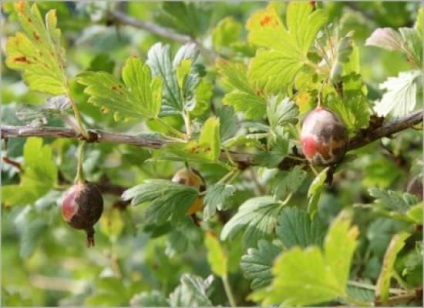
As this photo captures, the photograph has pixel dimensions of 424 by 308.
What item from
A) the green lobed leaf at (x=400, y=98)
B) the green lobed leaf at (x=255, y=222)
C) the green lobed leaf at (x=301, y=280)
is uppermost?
the green lobed leaf at (x=400, y=98)

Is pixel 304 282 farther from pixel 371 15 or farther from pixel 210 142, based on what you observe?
pixel 371 15

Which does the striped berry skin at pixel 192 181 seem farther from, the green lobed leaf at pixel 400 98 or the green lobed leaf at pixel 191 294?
the green lobed leaf at pixel 400 98

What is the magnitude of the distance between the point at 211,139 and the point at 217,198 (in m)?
0.09

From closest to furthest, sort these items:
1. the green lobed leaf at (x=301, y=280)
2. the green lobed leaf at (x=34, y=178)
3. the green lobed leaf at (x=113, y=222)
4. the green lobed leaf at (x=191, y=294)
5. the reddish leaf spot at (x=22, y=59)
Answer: the green lobed leaf at (x=301, y=280), the reddish leaf spot at (x=22, y=59), the green lobed leaf at (x=191, y=294), the green lobed leaf at (x=34, y=178), the green lobed leaf at (x=113, y=222)

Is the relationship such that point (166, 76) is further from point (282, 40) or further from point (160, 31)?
point (160, 31)

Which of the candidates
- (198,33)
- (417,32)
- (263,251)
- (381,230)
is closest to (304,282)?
(263,251)

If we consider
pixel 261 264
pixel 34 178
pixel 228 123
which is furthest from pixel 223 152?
pixel 34 178

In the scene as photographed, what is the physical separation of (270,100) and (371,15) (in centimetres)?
75

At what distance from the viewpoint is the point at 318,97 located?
95 cm

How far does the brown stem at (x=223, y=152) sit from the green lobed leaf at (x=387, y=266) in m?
0.17

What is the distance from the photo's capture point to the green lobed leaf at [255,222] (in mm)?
1020

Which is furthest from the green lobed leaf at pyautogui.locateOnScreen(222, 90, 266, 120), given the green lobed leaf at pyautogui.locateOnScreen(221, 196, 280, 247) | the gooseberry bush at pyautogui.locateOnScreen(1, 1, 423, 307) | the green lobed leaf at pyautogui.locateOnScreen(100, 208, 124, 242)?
the green lobed leaf at pyautogui.locateOnScreen(100, 208, 124, 242)

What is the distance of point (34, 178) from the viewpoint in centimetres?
125

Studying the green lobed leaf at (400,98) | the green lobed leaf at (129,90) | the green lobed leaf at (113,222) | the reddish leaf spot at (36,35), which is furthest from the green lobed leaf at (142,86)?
the green lobed leaf at (113,222)
